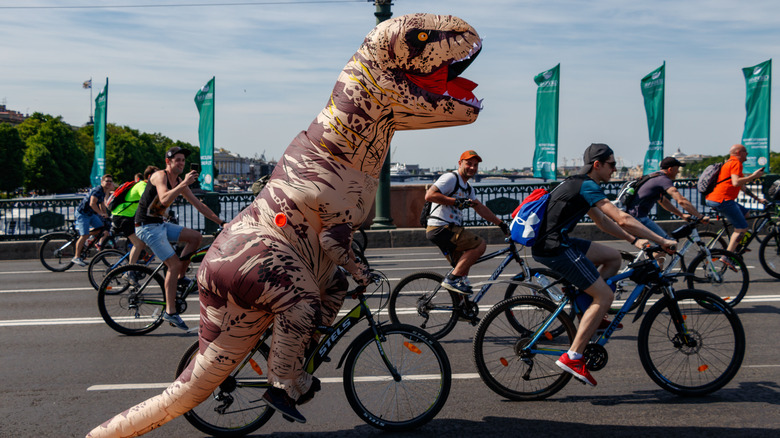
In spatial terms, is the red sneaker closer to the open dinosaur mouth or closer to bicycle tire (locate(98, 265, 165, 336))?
the open dinosaur mouth

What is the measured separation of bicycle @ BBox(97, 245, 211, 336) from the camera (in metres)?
6.92

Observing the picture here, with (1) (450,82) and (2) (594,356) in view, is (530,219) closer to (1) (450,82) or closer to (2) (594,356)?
(2) (594,356)

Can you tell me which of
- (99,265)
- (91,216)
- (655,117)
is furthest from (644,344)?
(655,117)

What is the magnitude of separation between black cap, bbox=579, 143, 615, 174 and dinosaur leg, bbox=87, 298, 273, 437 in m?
2.60

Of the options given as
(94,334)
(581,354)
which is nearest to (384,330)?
(581,354)

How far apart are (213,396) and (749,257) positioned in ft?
34.3

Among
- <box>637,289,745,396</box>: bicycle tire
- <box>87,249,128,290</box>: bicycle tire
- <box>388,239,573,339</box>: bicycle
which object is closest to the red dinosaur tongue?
<box>637,289,745,396</box>: bicycle tire

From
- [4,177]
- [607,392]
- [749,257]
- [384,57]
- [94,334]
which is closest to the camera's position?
[384,57]

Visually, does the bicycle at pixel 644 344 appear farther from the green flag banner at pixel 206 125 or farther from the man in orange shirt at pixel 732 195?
the green flag banner at pixel 206 125

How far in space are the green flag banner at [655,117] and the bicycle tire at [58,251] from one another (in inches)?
534

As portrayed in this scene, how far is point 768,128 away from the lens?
16.7m

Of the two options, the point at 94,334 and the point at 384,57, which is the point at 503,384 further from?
the point at 94,334

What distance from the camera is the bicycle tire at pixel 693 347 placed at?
15.2 feet

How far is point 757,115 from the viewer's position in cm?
1689
